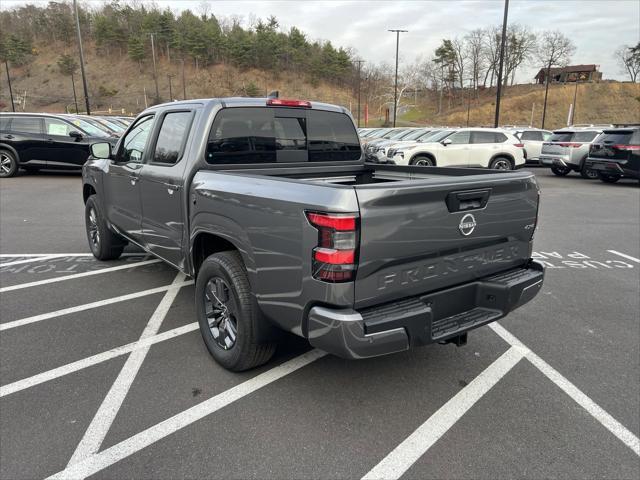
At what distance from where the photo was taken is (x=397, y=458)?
2402 mm

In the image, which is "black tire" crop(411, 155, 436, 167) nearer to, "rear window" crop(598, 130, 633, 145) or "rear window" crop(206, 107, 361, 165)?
"rear window" crop(598, 130, 633, 145)

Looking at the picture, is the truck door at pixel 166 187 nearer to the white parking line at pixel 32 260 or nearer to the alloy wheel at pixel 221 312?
the alloy wheel at pixel 221 312

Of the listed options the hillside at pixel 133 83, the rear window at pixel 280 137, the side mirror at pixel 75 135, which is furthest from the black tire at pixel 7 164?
the hillside at pixel 133 83

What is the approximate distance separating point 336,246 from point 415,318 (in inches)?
23.7

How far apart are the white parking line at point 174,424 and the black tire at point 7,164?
1399 centimetres

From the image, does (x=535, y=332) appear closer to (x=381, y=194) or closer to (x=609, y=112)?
(x=381, y=194)

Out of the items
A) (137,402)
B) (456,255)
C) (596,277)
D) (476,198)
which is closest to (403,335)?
(456,255)

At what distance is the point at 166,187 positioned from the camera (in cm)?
376

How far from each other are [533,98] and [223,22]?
7198 centimetres

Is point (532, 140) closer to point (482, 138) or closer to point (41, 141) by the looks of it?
point (482, 138)

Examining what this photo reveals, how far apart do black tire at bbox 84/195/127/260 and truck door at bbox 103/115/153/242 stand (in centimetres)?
47

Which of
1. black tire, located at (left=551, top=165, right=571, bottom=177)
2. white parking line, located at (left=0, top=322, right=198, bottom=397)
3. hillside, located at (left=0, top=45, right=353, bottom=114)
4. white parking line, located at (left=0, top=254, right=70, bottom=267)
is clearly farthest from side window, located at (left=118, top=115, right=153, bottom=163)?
hillside, located at (left=0, top=45, right=353, bottom=114)

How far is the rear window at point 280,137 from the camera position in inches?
140

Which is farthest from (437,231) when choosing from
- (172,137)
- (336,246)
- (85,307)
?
(85,307)
